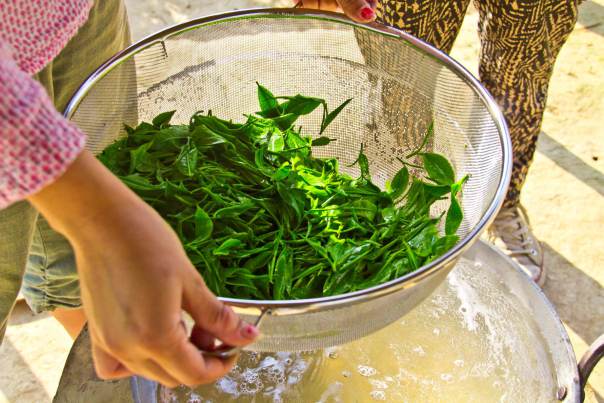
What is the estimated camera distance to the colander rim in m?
0.72

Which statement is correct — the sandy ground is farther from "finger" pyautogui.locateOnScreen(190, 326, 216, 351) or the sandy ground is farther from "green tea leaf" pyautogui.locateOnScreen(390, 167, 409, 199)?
"finger" pyautogui.locateOnScreen(190, 326, 216, 351)

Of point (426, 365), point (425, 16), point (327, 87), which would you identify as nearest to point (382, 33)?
point (327, 87)

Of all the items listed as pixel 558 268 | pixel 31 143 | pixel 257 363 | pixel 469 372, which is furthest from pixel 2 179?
pixel 558 268

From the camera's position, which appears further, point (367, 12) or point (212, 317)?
point (367, 12)

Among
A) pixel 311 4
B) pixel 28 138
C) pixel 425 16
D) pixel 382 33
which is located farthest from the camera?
pixel 425 16

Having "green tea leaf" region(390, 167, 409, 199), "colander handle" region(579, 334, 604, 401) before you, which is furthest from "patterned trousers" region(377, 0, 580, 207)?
"colander handle" region(579, 334, 604, 401)

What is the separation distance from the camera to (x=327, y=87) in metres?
1.19

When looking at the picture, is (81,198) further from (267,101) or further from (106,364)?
(267,101)

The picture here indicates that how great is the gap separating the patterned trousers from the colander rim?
28cm

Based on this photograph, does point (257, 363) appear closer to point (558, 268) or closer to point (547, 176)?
point (558, 268)

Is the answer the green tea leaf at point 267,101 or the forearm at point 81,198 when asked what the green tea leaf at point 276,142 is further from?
the forearm at point 81,198

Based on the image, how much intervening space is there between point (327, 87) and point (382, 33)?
0.16 metres

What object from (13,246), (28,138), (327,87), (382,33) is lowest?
(13,246)

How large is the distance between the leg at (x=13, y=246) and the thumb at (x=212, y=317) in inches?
20.9
